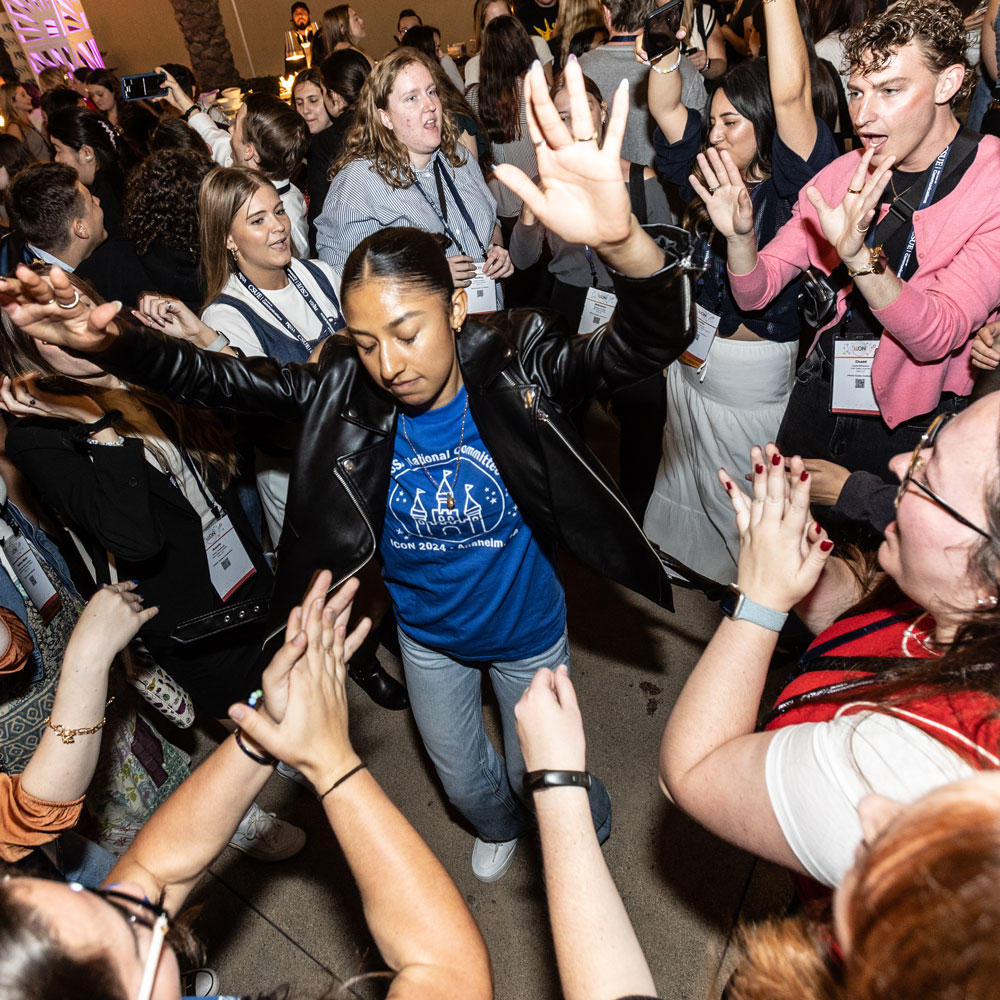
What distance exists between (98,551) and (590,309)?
2.13 meters

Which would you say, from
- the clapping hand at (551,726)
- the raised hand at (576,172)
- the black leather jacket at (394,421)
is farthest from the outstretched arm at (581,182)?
the clapping hand at (551,726)

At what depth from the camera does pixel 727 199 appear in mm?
2330

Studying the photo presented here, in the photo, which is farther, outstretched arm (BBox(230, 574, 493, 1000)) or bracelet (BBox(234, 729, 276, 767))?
bracelet (BBox(234, 729, 276, 767))

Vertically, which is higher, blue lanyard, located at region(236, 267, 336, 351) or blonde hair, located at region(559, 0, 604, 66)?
blonde hair, located at region(559, 0, 604, 66)

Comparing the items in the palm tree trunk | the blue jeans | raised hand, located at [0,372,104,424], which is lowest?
the blue jeans

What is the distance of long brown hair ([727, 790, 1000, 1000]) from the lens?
1.95 feet

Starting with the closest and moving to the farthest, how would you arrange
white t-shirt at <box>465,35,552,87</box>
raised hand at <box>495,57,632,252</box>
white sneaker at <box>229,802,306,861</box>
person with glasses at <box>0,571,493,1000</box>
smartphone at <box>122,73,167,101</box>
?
person with glasses at <box>0,571,493,1000</box> → raised hand at <box>495,57,632,252</box> → white sneaker at <box>229,802,306,861</box> → smartphone at <box>122,73,167,101</box> → white t-shirt at <box>465,35,552,87</box>

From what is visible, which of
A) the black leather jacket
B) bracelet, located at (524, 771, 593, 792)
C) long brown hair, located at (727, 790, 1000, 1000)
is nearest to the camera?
long brown hair, located at (727, 790, 1000, 1000)

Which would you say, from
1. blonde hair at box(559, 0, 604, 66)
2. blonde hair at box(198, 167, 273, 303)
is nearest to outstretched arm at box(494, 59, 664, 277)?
blonde hair at box(198, 167, 273, 303)

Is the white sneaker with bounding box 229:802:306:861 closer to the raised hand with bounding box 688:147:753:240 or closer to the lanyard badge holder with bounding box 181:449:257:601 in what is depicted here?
the lanyard badge holder with bounding box 181:449:257:601

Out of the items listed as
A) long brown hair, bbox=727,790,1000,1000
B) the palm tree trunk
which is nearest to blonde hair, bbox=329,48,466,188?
long brown hair, bbox=727,790,1000,1000

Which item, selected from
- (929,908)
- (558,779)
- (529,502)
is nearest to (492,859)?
(529,502)

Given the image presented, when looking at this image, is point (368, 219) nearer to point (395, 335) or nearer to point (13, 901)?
point (395, 335)

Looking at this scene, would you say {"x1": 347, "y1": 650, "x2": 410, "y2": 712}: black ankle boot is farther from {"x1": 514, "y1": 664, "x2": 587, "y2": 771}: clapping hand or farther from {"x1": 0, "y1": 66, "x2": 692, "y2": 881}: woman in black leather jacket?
{"x1": 514, "y1": 664, "x2": 587, "y2": 771}: clapping hand
